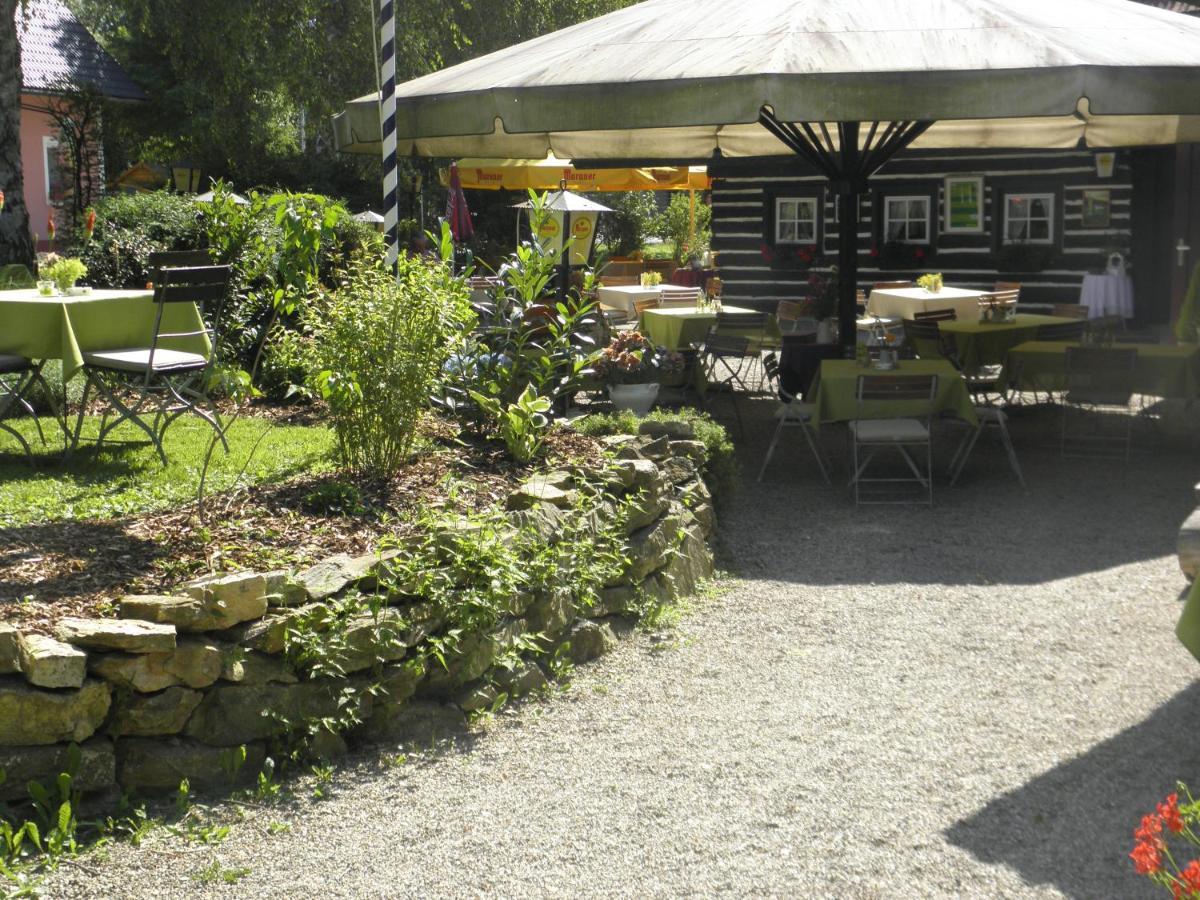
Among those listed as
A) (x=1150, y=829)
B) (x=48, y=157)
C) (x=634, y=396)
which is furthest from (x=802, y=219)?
(x=1150, y=829)

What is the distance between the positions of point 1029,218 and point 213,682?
1718 cm

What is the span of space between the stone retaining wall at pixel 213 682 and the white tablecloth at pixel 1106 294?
14366 mm

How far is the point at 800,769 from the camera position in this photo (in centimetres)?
445

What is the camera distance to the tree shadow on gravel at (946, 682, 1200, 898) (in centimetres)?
373

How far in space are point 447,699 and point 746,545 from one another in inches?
119

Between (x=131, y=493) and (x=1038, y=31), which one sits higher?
(x=1038, y=31)

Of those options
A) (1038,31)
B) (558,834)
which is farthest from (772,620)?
(1038,31)

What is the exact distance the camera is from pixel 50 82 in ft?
84.6

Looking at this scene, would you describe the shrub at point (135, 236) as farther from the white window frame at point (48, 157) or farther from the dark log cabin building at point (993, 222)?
the white window frame at point (48, 157)

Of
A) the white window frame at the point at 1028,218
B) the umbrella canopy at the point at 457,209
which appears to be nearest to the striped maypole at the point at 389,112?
the umbrella canopy at the point at 457,209

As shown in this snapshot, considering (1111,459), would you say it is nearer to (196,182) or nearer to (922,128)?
(922,128)

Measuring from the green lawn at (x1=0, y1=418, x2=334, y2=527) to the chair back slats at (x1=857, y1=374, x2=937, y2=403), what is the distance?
3.12 metres

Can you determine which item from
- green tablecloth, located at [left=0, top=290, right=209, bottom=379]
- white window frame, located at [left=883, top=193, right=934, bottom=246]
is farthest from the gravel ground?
white window frame, located at [left=883, top=193, right=934, bottom=246]

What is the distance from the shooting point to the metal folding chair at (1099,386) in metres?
9.30
